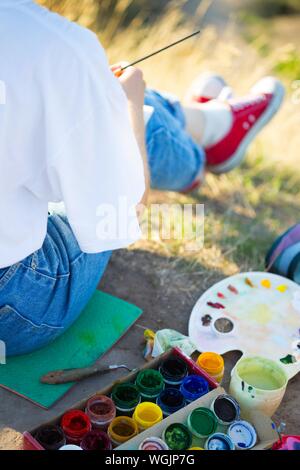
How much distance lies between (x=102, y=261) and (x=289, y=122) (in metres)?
2.04

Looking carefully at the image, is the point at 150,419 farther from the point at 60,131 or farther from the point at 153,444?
the point at 60,131

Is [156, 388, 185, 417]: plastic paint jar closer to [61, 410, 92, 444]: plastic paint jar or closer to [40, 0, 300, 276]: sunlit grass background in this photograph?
[61, 410, 92, 444]: plastic paint jar

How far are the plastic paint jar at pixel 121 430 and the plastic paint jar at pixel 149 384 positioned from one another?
0.09 metres

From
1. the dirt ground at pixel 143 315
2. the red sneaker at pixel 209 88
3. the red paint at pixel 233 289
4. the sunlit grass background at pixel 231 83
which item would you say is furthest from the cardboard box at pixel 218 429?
the red sneaker at pixel 209 88

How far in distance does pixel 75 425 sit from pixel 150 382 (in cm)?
20

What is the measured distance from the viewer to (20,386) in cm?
140

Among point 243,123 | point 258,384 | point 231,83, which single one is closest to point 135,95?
point 258,384

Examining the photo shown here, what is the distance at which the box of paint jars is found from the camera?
110 centimetres

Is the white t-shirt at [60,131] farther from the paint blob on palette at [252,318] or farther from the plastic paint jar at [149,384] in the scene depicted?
the paint blob on palette at [252,318]

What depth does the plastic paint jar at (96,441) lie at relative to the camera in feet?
3.63

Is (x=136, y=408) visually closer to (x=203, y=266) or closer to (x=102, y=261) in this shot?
(x=102, y=261)

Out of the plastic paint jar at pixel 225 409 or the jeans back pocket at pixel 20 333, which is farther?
the jeans back pocket at pixel 20 333

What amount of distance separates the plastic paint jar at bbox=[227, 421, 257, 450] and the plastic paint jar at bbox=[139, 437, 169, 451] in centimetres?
14

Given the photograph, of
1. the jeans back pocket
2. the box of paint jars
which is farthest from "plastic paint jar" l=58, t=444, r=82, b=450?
the jeans back pocket
